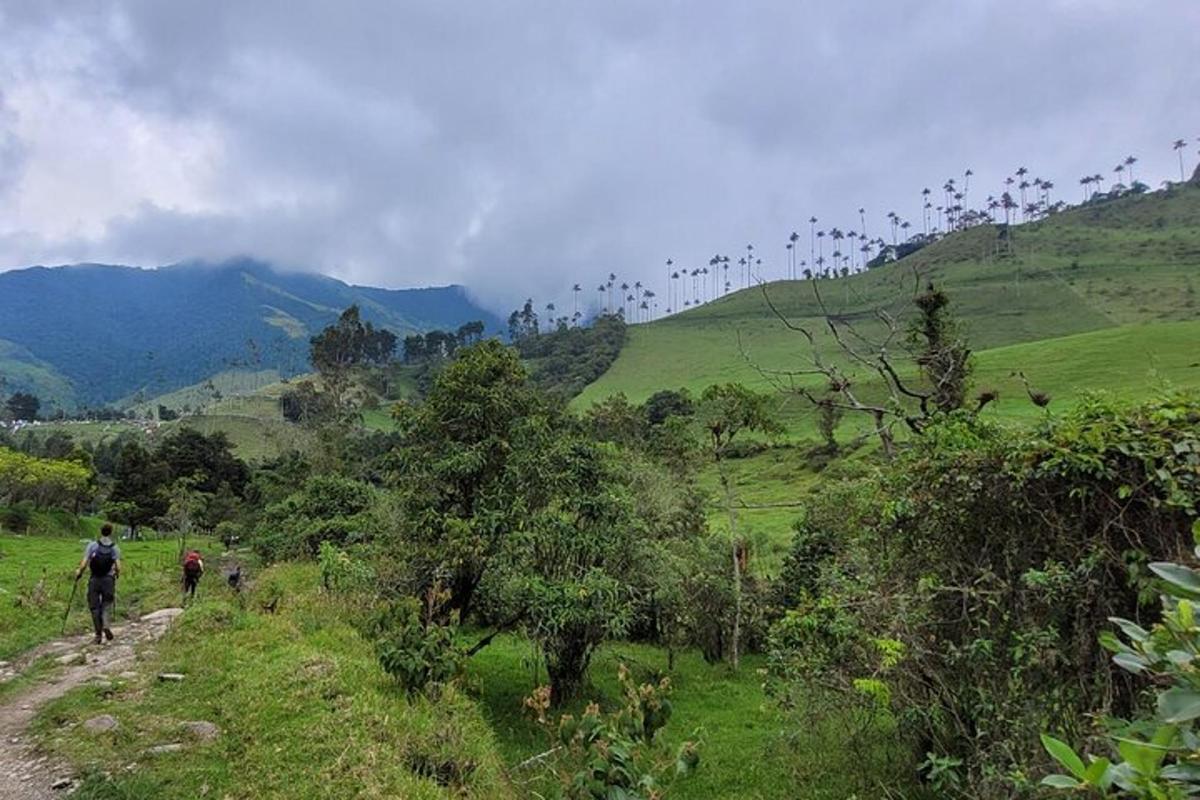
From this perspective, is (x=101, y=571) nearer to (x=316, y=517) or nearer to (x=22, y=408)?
(x=316, y=517)

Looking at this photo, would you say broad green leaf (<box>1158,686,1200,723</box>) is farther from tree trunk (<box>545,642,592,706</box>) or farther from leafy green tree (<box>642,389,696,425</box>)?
leafy green tree (<box>642,389,696,425</box>)

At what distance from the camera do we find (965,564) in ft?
23.0

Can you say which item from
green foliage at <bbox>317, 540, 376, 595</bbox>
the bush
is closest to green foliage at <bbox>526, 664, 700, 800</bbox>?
green foliage at <bbox>317, 540, 376, 595</bbox>

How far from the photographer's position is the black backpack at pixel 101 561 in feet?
42.6

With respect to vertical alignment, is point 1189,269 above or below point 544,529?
above

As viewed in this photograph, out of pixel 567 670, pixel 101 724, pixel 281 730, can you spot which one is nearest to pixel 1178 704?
pixel 281 730

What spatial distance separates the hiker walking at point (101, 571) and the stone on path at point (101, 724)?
5193 millimetres

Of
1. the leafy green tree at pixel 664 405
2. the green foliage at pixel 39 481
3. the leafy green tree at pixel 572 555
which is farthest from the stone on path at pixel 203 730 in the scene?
the leafy green tree at pixel 664 405

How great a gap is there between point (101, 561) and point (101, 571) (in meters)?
0.20

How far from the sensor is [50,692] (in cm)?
1017

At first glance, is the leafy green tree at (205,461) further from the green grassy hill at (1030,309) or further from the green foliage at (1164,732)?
the green foliage at (1164,732)

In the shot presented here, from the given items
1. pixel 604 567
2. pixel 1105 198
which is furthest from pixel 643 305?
pixel 604 567

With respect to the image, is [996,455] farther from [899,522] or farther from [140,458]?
[140,458]

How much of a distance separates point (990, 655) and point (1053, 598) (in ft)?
2.84
